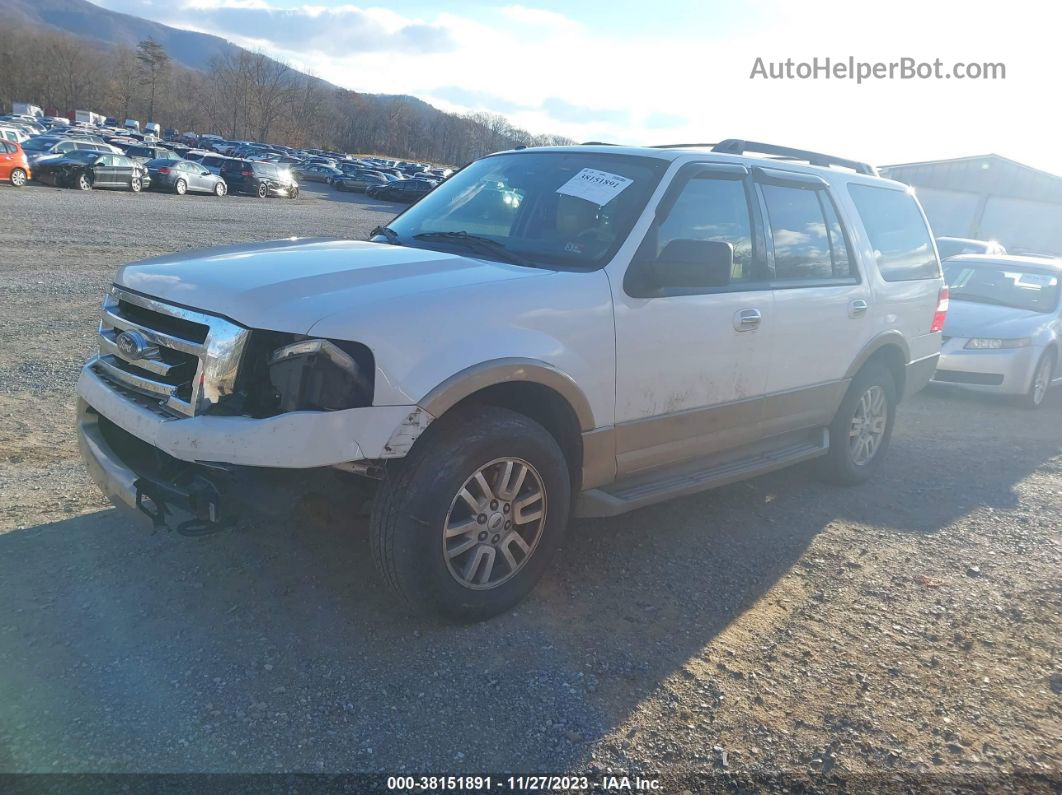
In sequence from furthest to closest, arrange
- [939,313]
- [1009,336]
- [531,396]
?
[1009,336]
[939,313]
[531,396]

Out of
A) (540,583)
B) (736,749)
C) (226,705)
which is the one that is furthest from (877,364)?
(226,705)

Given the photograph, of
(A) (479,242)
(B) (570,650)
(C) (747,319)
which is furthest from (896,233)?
(B) (570,650)

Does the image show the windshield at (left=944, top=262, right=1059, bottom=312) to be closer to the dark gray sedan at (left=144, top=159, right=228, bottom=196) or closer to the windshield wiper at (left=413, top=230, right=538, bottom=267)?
the windshield wiper at (left=413, top=230, right=538, bottom=267)

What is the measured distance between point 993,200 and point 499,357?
41.8m

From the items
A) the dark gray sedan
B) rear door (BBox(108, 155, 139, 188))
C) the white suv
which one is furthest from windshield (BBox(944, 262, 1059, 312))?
the dark gray sedan

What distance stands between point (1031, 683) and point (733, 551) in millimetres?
1528

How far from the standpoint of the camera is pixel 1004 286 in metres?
9.83

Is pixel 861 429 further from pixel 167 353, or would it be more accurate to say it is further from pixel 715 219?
pixel 167 353

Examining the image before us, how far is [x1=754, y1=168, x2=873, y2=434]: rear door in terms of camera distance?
4.64 m

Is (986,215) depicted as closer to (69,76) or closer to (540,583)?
(540,583)

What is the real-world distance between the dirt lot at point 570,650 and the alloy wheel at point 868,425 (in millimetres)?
523

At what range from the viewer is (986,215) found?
37750mm

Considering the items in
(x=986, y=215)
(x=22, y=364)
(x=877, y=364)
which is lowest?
(x=22, y=364)

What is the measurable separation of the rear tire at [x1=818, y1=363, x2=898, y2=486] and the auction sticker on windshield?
2.40m
